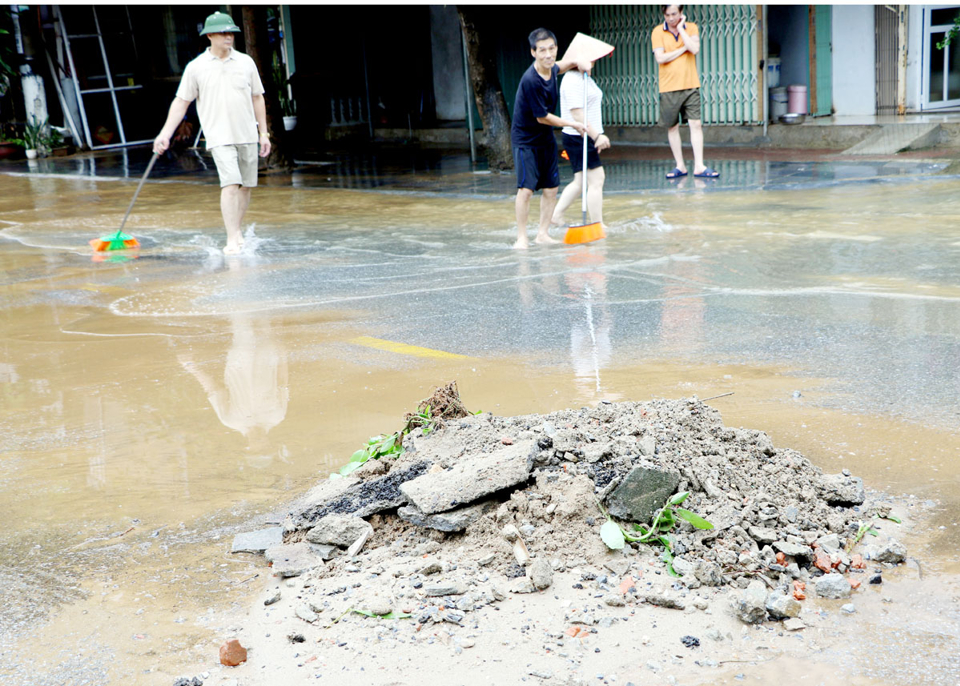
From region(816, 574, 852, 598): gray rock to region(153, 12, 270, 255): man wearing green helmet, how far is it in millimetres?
6991

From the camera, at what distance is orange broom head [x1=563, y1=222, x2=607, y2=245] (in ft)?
27.4

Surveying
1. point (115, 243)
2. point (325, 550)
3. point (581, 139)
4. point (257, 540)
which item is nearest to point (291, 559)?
point (325, 550)

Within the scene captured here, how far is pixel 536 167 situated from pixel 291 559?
18.4 ft

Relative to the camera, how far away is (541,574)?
304cm

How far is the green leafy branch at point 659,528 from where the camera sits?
10.4ft

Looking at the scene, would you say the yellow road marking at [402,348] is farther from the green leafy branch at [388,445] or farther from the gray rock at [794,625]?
the gray rock at [794,625]

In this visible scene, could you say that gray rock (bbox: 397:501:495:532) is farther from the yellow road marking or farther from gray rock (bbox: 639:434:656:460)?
the yellow road marking

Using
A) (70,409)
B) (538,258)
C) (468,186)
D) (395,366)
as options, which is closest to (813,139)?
(468,186)

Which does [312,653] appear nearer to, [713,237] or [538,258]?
[538,258]

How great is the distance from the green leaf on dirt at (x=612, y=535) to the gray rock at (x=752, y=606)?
41 cm

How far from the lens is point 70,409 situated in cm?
504

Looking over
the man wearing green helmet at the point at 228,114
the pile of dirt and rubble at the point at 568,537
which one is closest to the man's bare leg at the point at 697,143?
the man wearing green helmet at the point at 228,114

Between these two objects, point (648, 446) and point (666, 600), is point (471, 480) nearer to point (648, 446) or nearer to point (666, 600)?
point (648, 446)

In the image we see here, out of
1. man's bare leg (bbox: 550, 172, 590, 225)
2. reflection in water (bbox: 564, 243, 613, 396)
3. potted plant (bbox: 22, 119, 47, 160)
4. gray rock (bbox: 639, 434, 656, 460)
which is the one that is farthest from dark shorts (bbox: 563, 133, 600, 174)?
potted plant (bbox: 22, 119, 47, 160)
